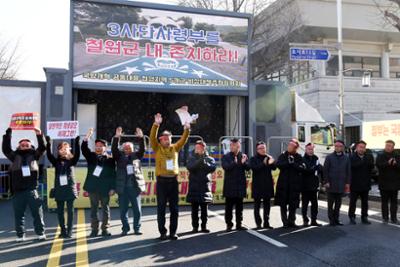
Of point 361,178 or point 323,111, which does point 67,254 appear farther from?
point 323,111

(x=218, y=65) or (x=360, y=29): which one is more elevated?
(x=360, y=29)

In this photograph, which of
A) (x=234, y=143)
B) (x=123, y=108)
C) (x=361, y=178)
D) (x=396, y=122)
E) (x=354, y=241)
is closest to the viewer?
(x=354, y=241)

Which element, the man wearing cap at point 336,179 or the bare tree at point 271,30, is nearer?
the man wearing cap at point 336,179

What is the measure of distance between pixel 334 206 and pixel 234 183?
223cm

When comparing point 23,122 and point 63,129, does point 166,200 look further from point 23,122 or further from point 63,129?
point 23,122

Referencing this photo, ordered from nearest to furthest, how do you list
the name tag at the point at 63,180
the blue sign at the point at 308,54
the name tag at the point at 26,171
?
1. the name tag at the point at 26,171
2. the name tag at the point at 63,180
3. the blue sign at the point at 308,54

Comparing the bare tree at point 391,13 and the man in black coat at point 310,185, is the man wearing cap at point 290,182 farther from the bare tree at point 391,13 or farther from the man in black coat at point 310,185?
the bare tree at point 391,13

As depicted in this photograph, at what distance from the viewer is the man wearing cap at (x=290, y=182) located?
890 cm

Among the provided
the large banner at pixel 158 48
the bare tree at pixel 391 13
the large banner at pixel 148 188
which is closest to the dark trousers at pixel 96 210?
the large banner at pixel 148 188

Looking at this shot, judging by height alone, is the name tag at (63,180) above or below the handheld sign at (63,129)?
below

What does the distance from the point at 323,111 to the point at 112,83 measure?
16.1 m

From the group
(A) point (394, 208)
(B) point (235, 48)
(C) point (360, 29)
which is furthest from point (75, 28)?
(C) point (360, 29)

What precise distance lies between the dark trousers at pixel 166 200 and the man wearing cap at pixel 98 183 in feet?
3.15

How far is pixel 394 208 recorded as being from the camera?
31.4ft
